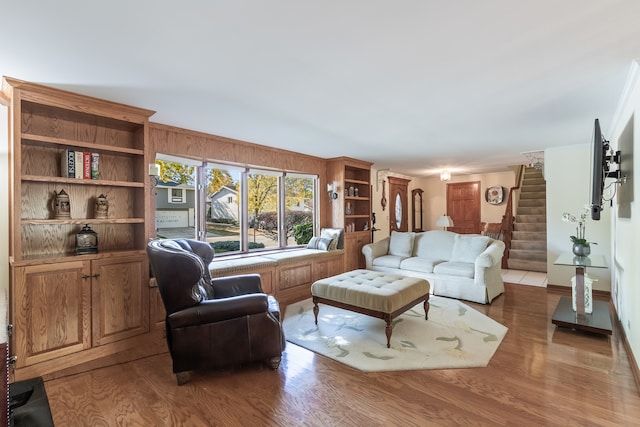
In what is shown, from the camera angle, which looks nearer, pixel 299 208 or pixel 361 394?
pixel 361 394

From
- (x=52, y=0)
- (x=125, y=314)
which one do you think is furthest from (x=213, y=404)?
(x=52, y=0)

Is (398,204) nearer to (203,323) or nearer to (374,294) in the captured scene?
(374,294)

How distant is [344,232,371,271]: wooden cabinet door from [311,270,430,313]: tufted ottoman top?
74.3 inches

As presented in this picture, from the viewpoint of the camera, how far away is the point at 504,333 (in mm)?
3086

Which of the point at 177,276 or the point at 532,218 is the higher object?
the point at 532,218

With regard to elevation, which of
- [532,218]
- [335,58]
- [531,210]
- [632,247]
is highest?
[335,58]

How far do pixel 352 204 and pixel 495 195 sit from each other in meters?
4.29

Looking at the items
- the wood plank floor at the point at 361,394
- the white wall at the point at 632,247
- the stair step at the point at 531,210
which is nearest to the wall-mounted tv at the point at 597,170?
the white wall at the point at 632,247

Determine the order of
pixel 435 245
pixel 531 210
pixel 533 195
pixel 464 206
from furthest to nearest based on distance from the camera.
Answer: pixel 464 206 → pixel 533 195 → pixel 531 210 → pixel 435 245

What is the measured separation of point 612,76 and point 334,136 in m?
2.62

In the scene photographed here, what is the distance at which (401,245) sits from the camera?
5539 millimetres

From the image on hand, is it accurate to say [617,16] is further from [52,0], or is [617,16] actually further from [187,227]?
[187,227]

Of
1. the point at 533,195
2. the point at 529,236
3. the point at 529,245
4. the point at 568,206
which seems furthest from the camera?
the point at 533,195

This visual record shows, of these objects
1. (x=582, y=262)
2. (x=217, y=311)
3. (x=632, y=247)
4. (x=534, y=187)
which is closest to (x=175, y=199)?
(x=217, y=311)
